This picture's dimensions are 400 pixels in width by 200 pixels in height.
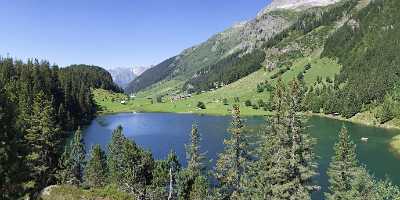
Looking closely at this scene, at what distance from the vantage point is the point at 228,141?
59.8 metres

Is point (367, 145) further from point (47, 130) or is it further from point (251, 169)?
point (47, 130)

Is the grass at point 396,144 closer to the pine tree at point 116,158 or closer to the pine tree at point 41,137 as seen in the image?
the pine tree at point 116,158

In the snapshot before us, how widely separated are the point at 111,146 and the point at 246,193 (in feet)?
142

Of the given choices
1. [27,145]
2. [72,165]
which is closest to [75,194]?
[27,145]

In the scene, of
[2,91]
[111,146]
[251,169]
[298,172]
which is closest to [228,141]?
[251,169]

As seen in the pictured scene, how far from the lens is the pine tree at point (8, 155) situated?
2989cm

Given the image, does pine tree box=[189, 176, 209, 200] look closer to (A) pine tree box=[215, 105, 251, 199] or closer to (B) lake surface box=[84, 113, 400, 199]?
→ (A) pine tree box=[215, 105, 251, 199]

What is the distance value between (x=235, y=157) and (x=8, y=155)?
35.1 metres

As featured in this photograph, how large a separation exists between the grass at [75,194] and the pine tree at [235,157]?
1494cm

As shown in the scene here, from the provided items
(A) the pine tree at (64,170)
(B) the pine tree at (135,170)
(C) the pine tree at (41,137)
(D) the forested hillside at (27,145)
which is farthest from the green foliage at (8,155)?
(A) the pine tree at (64,170)

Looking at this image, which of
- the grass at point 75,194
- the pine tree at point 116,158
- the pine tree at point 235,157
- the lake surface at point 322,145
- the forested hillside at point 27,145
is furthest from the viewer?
the lake surface at point 322,145

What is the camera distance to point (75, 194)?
51.9m

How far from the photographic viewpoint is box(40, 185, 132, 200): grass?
50781 mm

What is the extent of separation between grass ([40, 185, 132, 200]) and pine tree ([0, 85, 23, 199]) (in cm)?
1948
